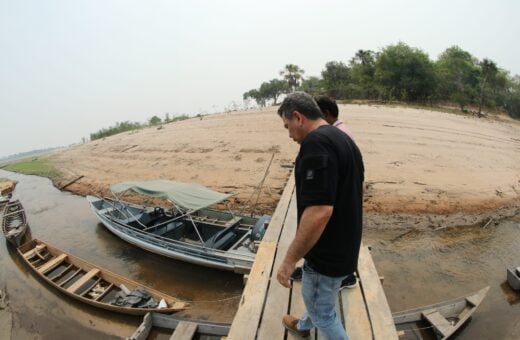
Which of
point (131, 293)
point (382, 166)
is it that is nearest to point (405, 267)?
point (382, 166)

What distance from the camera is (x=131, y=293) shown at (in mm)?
8273

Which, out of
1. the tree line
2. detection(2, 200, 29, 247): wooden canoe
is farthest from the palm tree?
detection(2, 200, 29, 247): wooden canoe

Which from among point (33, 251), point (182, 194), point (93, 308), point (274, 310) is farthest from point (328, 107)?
point (33, 251)

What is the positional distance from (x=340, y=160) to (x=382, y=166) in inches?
568

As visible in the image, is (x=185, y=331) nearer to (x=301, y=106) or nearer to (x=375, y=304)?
(x=375, y=304)

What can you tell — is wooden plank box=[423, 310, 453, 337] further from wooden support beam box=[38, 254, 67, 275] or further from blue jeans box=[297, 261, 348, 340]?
wooden support beam box=[38, 254, 67, 275]

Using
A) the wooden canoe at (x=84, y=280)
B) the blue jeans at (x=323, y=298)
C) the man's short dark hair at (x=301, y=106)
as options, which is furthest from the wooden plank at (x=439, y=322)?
the wooden canoe at (x=84, y=280)

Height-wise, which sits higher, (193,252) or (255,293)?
(255,293)

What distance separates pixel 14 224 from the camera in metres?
15.6

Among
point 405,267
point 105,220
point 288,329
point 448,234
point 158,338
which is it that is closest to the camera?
point 288,329

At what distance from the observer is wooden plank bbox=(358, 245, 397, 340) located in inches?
120

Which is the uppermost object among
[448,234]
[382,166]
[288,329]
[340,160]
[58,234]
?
[340,160]

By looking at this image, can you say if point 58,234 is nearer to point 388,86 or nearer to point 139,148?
point 139,148

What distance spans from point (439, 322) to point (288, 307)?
163 inches
